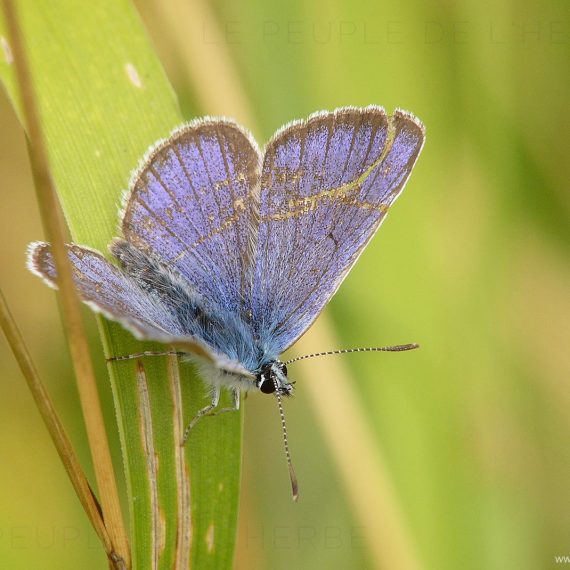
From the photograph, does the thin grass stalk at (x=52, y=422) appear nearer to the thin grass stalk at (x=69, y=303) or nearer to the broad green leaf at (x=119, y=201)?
the thin grass stalk at (x=69, y=303)

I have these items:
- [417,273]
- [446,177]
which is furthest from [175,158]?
[446,177]

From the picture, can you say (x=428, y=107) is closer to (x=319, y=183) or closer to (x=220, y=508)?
(x=319, y=183)

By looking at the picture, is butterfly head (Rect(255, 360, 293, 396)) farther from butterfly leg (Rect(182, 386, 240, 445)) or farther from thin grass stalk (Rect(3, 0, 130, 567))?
thin grass stalk (Rect(3, 0, 130, 567))

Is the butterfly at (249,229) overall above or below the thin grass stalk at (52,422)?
above

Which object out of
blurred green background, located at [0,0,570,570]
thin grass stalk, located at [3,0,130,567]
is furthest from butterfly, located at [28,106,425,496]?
thin grass stalk, located at [3,0,130,567]

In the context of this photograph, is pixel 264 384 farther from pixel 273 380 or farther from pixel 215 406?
pixel 215 406

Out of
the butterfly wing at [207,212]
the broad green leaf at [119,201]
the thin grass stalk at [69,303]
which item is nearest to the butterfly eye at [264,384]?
the broad green leaf at [119,201]

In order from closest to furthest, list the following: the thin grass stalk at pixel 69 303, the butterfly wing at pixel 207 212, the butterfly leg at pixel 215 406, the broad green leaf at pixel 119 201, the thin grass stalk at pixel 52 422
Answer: the thin grass stalk at pixel 69 303 < the thin grass stalk at pixel 52 422 < the broad green leaf at pixel 119 201 < the butterfly leg at pixel 215 406 < the butterfly wing at pixel 207 212
